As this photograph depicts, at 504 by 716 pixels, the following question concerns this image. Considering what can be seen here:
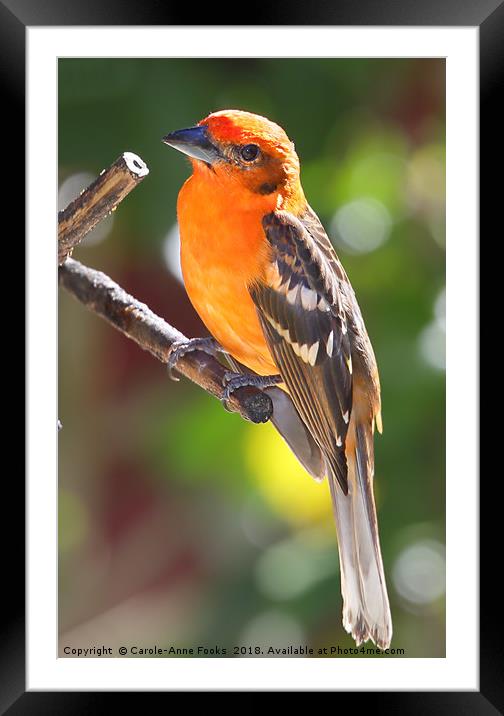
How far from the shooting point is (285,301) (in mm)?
3477

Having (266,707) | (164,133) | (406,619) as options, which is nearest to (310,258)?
(164,133)

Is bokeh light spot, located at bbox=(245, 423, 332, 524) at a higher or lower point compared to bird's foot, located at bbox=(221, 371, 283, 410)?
lower

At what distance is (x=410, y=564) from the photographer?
347 centimetres

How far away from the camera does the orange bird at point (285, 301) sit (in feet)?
11.2

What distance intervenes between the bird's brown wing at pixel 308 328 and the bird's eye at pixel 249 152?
20 cm

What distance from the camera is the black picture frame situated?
10.2 feet

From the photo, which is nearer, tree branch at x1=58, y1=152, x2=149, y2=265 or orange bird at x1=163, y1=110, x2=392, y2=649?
tree branch at x1=58, y1=152, x2=149, y2=265

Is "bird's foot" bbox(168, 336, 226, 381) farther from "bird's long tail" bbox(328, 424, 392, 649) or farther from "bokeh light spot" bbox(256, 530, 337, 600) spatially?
"bokeh light spot" bbox(256, 530, 337, 600)

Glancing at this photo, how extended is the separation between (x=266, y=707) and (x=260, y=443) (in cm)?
103

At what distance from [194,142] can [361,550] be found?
58.3 inches

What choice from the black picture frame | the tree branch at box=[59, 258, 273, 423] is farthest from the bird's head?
the tree branch at box=[59, 258, 273, 423]

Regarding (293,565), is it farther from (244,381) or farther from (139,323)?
(139,323)

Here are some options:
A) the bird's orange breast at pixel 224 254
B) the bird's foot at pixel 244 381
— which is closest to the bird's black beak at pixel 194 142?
the bird's orange breast at pixel 224 254
